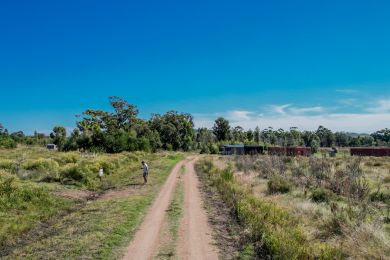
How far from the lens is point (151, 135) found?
310 ft

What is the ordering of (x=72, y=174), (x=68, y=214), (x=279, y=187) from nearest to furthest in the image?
(x=68, y=214)
(x=279, y=187)
(x=72, y=174)

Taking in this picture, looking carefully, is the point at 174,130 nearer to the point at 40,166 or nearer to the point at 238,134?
the point at 238,134

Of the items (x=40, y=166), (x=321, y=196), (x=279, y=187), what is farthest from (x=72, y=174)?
(x=321, y=196)

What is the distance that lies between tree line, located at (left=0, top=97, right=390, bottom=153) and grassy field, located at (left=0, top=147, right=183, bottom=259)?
38414 millimetres

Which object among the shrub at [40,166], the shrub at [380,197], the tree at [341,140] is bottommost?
the shrub at [380,197]

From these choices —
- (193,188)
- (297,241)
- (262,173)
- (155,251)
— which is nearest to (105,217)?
(155,251)

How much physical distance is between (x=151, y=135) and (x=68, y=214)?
Result: 78788 mm

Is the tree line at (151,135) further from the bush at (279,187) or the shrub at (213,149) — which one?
the bush at (279,187)

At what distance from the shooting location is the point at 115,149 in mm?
65938

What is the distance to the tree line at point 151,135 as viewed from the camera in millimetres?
68625

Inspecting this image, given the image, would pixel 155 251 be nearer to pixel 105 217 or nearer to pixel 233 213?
pixel 105 217

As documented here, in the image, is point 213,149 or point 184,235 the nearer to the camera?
point 184,235

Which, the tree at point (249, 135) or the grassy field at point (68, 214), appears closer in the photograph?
the grassy field at point (68, 214)

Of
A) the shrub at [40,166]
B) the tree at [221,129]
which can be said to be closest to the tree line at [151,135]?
the tree at [221,129]
